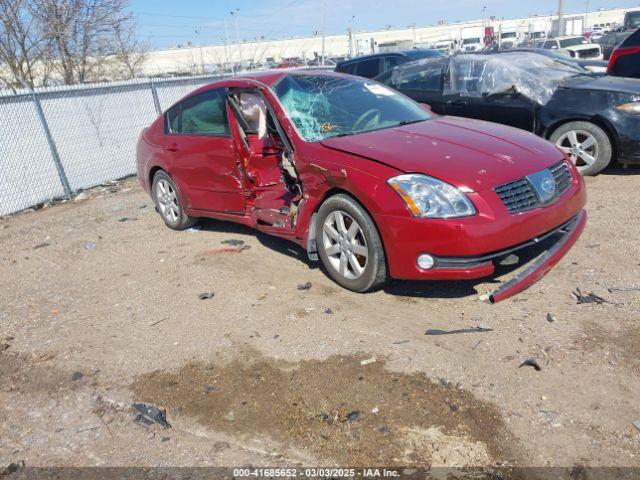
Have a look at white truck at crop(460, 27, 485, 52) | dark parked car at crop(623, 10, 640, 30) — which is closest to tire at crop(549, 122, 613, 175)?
dark parked car at crop(623, 10, 640, 30)

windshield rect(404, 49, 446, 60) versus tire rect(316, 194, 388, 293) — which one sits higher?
windshield rect(404, 49, 446, 60)

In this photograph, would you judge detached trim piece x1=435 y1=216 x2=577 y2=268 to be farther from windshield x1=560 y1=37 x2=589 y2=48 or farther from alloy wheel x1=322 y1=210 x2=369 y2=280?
windshield x1=560 y1=37 x2=589 y2=48

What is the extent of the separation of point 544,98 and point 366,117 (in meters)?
3.33

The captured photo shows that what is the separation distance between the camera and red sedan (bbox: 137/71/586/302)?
3.44 m

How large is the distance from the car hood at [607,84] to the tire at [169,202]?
16.7ft

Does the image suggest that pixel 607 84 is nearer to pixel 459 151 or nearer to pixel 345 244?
pixel 459 151

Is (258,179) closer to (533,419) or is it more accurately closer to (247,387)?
(247,387)

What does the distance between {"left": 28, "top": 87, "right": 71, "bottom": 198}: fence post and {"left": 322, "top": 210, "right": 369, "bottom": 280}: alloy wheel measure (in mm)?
6515

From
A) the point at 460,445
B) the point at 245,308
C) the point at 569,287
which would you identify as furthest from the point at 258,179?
the point at 460,445

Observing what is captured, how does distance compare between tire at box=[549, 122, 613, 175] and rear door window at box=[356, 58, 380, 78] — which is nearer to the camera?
tire at box=[549, 122, 613, 175]

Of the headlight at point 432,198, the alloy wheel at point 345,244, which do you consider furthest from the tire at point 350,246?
the headlight at point 432,198

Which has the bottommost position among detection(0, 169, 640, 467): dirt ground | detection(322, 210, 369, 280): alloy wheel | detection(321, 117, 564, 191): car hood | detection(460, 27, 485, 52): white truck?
detection(460, 27, 485, 52): white truck

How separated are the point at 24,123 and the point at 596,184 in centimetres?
828

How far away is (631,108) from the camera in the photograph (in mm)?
6062
